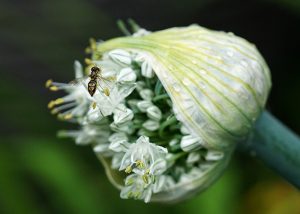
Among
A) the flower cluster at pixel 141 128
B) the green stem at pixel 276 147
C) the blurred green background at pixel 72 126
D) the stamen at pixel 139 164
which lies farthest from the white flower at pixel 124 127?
the blurred green background at pixel 72 126

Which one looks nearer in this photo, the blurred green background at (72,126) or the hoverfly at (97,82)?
the hoverfly at (97,82)

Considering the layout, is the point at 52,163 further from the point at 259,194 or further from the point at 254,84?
the point at 254,84

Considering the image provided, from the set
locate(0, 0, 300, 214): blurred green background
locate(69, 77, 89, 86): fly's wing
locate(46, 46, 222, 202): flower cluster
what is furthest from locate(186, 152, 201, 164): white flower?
locate(0, 0, 300, 214): blurred green background

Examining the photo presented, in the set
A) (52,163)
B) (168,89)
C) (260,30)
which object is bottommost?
(260,30)

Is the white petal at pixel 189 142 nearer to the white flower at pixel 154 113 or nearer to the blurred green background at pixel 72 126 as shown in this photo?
the white flower at pixel 154 113

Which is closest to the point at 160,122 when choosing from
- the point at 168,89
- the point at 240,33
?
the point at 168,89

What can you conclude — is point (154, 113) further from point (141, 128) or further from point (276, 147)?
point (276, 147)
